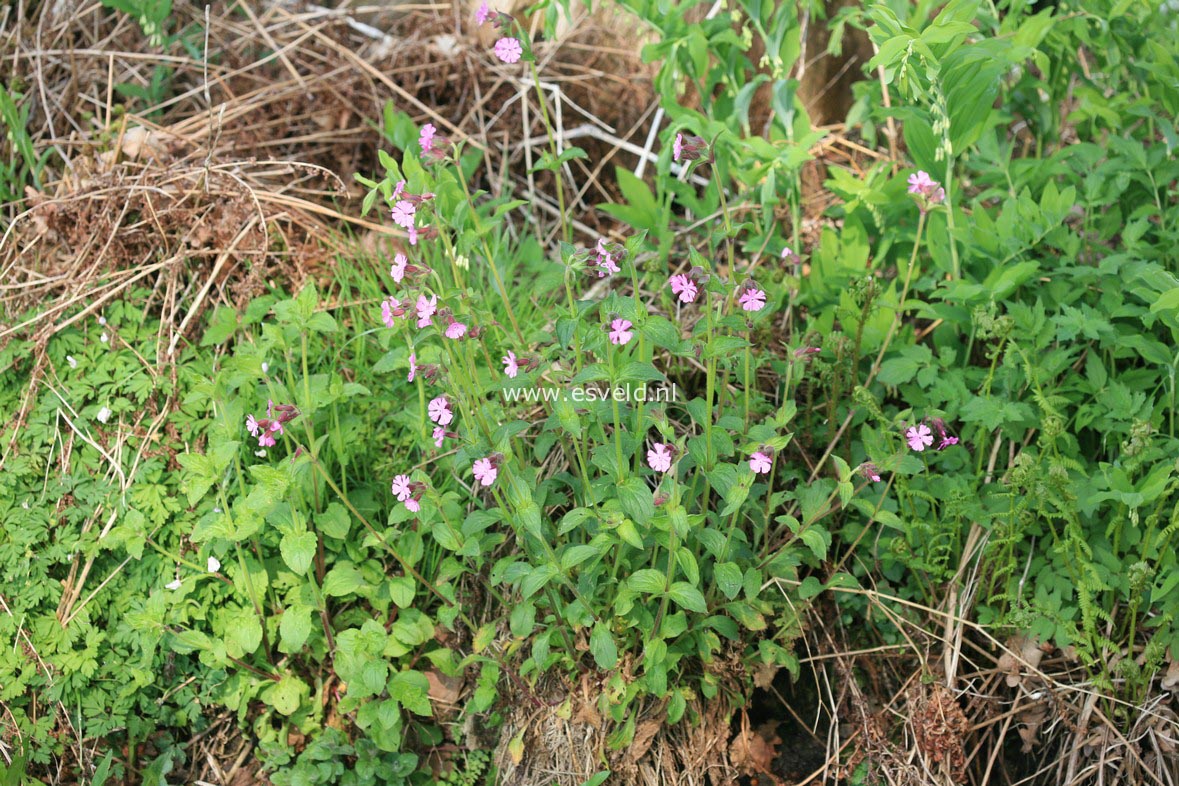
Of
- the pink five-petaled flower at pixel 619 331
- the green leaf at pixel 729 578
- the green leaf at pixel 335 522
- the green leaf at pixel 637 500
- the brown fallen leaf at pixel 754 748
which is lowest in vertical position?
the brown fallen leaf at pixel 754 748

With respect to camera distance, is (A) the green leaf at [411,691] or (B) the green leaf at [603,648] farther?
(A) the green leaf at [411,691]

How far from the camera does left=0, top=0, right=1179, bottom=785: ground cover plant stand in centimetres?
197

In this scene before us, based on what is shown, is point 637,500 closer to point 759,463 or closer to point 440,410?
point 759,463

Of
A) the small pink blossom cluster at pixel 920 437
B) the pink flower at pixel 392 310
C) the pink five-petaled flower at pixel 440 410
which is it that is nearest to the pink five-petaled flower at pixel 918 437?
the small pink blossom cluster at pixel 920 437

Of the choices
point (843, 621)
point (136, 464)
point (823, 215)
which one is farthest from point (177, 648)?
point (823, 215)

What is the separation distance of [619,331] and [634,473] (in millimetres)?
340

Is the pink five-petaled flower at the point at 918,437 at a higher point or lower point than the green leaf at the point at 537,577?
higher

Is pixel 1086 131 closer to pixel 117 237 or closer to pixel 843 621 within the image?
pixel 843 621

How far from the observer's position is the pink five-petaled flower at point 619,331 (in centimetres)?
173

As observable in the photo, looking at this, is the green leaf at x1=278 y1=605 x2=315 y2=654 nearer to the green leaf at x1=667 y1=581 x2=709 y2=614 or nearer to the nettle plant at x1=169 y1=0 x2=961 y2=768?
the nettle plant at x1=169 y1=0 x2=961 y2=768

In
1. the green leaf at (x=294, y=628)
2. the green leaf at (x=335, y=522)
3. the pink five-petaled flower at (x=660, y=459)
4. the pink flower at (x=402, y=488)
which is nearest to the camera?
the pink five-petaled flower at (x=660, y=459)

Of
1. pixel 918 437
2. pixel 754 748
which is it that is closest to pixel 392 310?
pixel 918 437

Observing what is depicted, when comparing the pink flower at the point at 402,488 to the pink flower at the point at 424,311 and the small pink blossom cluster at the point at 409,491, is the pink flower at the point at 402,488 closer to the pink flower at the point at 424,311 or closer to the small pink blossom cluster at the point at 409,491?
the small pink blossom cluster at the point at 409,491

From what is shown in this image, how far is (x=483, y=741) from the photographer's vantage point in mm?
2268
